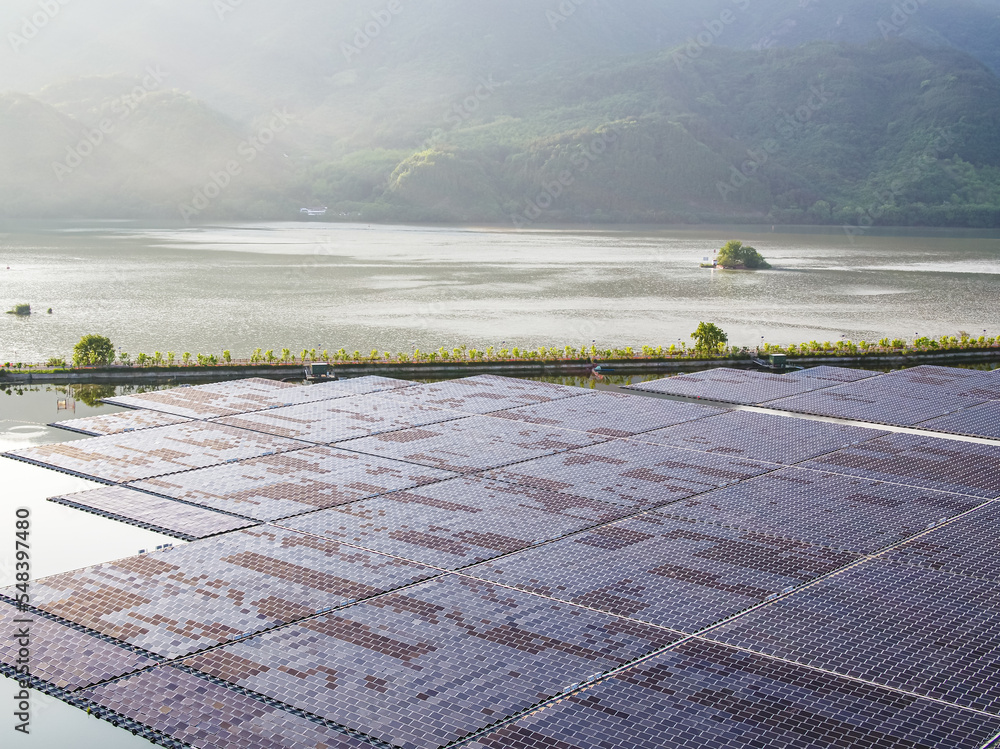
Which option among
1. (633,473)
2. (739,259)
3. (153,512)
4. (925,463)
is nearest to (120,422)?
(153,512)

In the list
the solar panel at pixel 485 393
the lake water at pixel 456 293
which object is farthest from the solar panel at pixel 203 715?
the lake water at pixel 456 293

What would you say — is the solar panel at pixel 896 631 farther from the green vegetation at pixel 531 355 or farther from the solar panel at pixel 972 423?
the green vegetation at pixel 531 355

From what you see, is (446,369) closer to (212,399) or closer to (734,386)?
(212,399)

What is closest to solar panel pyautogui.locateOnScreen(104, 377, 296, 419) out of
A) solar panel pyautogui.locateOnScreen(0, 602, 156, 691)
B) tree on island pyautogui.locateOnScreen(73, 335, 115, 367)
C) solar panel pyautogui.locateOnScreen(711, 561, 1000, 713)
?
tree on island pyautogui.locateOnScreen(73, 335, 115, 367)

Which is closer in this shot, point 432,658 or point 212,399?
point 432,658

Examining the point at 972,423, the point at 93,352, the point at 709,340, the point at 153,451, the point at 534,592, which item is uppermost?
the point at 709,340

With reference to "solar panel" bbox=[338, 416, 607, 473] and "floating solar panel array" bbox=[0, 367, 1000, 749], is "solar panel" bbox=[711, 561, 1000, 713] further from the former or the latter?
"solar panel" bbox=[338, 416, 607, 473]
